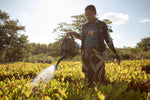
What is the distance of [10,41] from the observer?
21.8m

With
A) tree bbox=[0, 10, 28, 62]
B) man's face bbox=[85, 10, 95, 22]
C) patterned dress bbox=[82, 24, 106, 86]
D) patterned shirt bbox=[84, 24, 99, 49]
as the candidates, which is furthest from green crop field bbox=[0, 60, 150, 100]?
tree bbox=[0, 10, 28, 62]

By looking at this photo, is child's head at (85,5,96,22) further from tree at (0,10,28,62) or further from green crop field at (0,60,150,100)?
tree at (0,10,28,62)

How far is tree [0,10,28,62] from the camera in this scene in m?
21.7

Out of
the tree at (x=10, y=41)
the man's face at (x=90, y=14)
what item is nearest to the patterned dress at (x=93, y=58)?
the man's face at (x=90, y=14)

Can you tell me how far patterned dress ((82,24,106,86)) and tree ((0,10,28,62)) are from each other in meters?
23.2

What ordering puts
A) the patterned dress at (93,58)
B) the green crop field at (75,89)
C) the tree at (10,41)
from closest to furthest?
the green crop field at (75,89), the patterned dress at (93,58), the tree at (10,41)

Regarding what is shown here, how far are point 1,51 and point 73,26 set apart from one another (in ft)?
54.0

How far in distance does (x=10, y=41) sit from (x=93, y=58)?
2344cm

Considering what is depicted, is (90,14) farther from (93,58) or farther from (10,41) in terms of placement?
(10,41)

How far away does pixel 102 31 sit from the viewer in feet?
8.07

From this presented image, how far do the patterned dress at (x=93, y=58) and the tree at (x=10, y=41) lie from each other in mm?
23215

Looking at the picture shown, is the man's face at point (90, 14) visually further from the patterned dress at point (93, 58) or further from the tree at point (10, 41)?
the tree at point (10, 41)

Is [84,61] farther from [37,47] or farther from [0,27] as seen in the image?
[37,47]

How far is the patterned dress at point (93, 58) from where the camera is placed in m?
2.39
